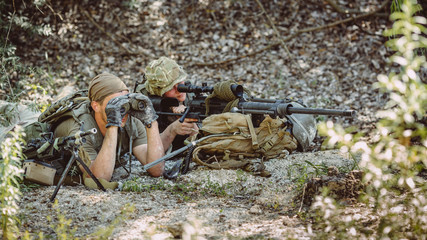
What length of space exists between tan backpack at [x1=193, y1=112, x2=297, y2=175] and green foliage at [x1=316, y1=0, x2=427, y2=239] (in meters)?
1.63

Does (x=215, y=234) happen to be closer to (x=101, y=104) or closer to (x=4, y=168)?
(x=4, y=168)

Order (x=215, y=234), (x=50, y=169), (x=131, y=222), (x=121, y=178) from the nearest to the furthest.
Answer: (x=215, y=234) → (x=131, y=222) → (x=50, y=169) → (x=121, y=178)

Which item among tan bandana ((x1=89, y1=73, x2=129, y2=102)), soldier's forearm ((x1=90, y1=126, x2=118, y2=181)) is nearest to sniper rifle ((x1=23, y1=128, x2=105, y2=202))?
soldier's forearm ((x1=90, y1=126, x2=118, y2=181))

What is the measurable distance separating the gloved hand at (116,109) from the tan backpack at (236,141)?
3.06 feet

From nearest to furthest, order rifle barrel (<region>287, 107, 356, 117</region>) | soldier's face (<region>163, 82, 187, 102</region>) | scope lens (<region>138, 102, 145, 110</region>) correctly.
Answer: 1. rifle barrel (<region>287, 107, 356, 117</region>)
2. scope lens (<region>138, 102, 145, 110</region>)
3. soldier's face (<region>163, 82, 187, 102</region>)

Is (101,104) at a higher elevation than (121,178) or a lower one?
higher

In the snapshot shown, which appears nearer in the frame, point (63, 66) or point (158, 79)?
point (158, 79)

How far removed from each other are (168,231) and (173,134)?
221 centimetres

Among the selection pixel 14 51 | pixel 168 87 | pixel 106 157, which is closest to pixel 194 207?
pixel 106 157

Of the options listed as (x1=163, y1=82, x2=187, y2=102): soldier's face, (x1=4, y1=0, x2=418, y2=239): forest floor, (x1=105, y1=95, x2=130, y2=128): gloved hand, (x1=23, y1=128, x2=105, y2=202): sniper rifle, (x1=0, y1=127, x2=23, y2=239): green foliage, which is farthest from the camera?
(x1=4, y1=0, x2=418, y2=239): forest floor

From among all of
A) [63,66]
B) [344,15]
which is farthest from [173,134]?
[344,15]

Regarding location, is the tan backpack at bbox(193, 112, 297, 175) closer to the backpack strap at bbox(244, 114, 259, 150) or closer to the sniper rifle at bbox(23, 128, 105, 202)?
the backpack strap at bbox(244, 114, 259, 150)

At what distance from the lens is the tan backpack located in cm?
462

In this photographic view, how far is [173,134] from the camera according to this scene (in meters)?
5.08
